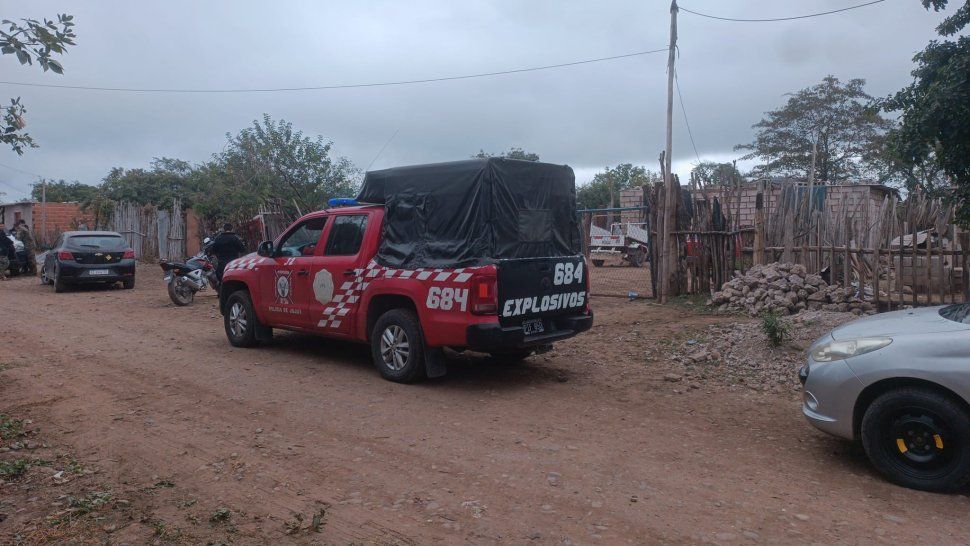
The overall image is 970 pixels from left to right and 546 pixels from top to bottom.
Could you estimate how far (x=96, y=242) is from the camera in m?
16.3

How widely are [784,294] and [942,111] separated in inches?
142

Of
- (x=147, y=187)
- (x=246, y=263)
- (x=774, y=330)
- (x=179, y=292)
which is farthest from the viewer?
(x=147, y=187)

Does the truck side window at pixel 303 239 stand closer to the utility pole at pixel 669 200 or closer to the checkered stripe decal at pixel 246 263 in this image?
the checkered stripe decal at pixel 246 263

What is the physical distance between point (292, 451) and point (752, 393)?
447 cm

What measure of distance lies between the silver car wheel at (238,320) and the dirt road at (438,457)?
0.57 m

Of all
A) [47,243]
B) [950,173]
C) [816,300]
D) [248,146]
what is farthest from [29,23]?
[47,243]

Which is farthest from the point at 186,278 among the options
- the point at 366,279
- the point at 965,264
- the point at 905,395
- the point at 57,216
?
the point at 57,216

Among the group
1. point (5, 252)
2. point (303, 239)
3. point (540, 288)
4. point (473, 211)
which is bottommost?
point (540, 288)

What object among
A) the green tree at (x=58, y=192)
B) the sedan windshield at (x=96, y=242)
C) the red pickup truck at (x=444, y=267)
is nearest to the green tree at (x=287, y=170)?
the sedan windshield at (x=96, y=242)

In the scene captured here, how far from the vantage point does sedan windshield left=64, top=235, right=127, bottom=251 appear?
52.7 feet

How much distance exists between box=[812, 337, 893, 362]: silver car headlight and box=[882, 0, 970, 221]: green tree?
163 inches

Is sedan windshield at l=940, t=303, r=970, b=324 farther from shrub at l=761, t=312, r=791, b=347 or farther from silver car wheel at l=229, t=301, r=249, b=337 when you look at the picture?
silver car wheel at l=229, t=301, r=249, b=337

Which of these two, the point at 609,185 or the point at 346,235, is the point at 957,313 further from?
the point at 609,185

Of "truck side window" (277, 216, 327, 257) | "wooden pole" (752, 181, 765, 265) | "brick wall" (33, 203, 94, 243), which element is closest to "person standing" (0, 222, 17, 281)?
"brick wall" (33, 203, 94, 243)
